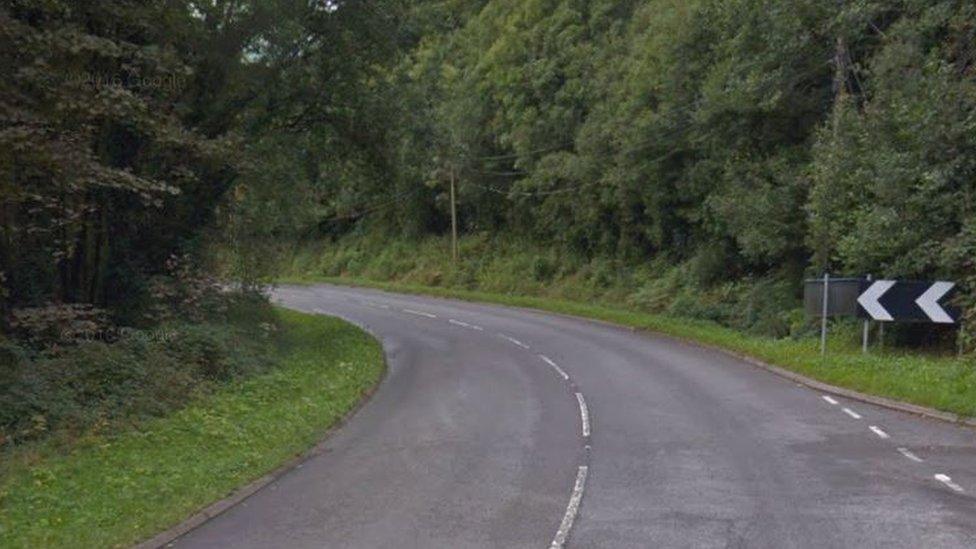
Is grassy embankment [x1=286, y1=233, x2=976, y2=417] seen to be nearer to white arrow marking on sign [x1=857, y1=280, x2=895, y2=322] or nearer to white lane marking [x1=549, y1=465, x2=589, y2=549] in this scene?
white arrow marking on sign [x1=857, y1=280, x2=895, y2=322]

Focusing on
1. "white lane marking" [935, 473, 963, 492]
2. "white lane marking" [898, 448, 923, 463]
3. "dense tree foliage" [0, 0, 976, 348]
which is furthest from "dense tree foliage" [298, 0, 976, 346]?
"white lane marking" [935, 473, 963, 492]

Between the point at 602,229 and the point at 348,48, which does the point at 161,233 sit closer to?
the point at 348,48

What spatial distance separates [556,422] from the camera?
15.9 m

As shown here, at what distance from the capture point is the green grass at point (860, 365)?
1700 cm

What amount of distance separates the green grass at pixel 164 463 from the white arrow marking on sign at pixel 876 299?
9.37 metres

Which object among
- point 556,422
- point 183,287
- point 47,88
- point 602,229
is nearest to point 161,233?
point 183,287

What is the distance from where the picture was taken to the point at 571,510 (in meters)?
10.4

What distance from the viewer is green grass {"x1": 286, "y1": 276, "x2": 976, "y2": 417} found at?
17.0 meters

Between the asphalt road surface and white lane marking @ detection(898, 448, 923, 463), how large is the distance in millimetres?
23

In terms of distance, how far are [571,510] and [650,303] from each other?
94.5 ft

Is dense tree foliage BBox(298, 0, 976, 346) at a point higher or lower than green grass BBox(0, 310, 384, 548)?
higher

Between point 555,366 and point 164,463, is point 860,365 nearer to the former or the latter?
point 555,366

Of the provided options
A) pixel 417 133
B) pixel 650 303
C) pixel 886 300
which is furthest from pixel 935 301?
pixel 650 303

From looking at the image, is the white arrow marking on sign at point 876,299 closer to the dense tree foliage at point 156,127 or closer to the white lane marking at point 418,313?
the dense tree foliage at point 156,127
